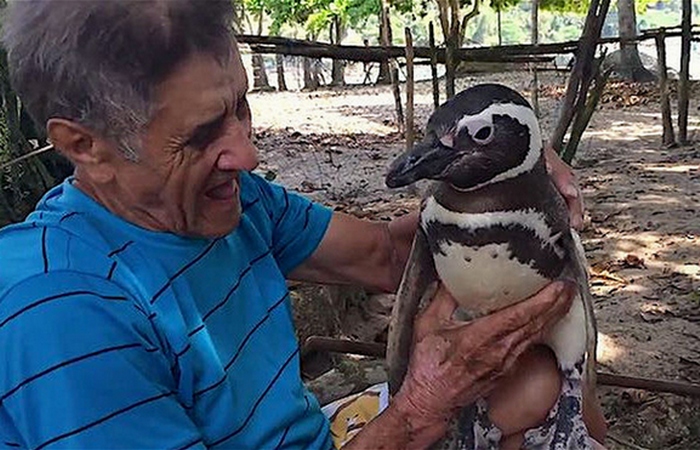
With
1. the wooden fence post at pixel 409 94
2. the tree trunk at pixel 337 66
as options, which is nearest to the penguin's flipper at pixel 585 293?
the wooden fence post at pixel 409 94

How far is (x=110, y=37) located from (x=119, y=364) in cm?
40

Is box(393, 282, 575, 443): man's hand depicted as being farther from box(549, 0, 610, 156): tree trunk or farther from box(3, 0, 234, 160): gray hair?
box(549, 0, 610, 156): tree trunk

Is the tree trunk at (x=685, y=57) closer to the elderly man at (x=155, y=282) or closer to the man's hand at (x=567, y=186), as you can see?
the man's hand at (x=567, y=186)

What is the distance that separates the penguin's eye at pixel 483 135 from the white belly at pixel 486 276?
0.19m

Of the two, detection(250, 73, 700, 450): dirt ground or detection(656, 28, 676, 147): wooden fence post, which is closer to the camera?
detection(250, 73, 700, 450): dirt ground

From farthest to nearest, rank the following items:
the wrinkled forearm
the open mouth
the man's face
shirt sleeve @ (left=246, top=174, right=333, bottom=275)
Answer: shirt sleeve @ (left=246, top=174, right=333, bottom=275) < the wrinkled forearm < the open mouth < the man's face

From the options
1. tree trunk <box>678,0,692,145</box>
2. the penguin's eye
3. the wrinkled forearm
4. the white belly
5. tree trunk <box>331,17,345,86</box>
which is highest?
the penguin's eye

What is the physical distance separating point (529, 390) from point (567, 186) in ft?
1.21

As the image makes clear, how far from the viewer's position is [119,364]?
1.21 metres

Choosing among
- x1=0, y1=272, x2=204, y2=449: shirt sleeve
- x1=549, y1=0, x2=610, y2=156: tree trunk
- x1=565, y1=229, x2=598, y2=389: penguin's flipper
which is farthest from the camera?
x1=549, y1=0, x2=610, y2=156: tree trunk

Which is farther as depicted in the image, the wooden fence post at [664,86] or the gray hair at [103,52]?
the wooden fence post at [664,86]

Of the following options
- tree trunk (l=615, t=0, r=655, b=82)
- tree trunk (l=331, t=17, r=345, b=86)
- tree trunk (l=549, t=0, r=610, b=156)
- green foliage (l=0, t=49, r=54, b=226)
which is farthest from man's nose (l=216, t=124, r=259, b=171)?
tree trunk (l=331, t=17, r=345, b=86)

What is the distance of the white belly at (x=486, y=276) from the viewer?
5.15ft

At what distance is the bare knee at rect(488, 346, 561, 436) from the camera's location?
5.64ft
